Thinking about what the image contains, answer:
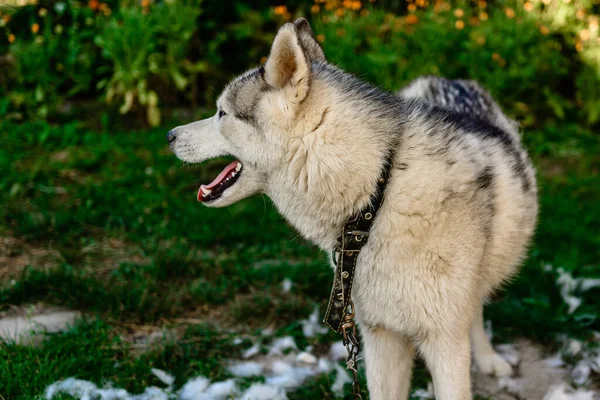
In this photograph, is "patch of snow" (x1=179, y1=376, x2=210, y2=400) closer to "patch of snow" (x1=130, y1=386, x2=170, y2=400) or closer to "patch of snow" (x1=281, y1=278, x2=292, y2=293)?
"patch of snow" (x1=130, y1=386, x2=170, y2=400)

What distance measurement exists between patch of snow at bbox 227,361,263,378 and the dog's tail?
1.71 m

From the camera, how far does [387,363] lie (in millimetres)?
2645

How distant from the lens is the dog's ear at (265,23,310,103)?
218 cm

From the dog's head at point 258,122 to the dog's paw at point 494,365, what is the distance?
1.71 metres

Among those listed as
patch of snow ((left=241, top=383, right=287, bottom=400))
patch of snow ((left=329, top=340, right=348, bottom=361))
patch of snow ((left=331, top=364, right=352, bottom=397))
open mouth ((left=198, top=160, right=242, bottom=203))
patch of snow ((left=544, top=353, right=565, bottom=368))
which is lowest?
patch of snow ((left=329, top=340, right=348, bottom=361))

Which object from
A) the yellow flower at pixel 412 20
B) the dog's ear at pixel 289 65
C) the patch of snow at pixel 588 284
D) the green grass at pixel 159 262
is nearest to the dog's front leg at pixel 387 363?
the green grass at pixel 159 262

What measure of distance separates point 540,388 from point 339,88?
78.1 inches

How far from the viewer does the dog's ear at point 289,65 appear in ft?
7.16

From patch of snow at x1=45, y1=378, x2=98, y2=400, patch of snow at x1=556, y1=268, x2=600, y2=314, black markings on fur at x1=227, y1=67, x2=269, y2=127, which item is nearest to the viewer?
black markings on fur at x1=227, y1=67, x2=269, y2=127

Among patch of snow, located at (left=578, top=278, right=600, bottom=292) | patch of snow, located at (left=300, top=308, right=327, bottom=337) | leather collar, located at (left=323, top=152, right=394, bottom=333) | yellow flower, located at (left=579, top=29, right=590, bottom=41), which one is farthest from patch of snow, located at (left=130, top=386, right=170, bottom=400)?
yellow flower, located at (left=579, top=29, right=590, bottom=41)

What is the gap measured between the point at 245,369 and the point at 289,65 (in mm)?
1722

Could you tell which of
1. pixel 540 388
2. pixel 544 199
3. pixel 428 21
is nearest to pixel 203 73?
pixel 428 21

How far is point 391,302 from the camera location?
2.31m

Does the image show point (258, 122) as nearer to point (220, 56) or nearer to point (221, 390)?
point (221, 390)
